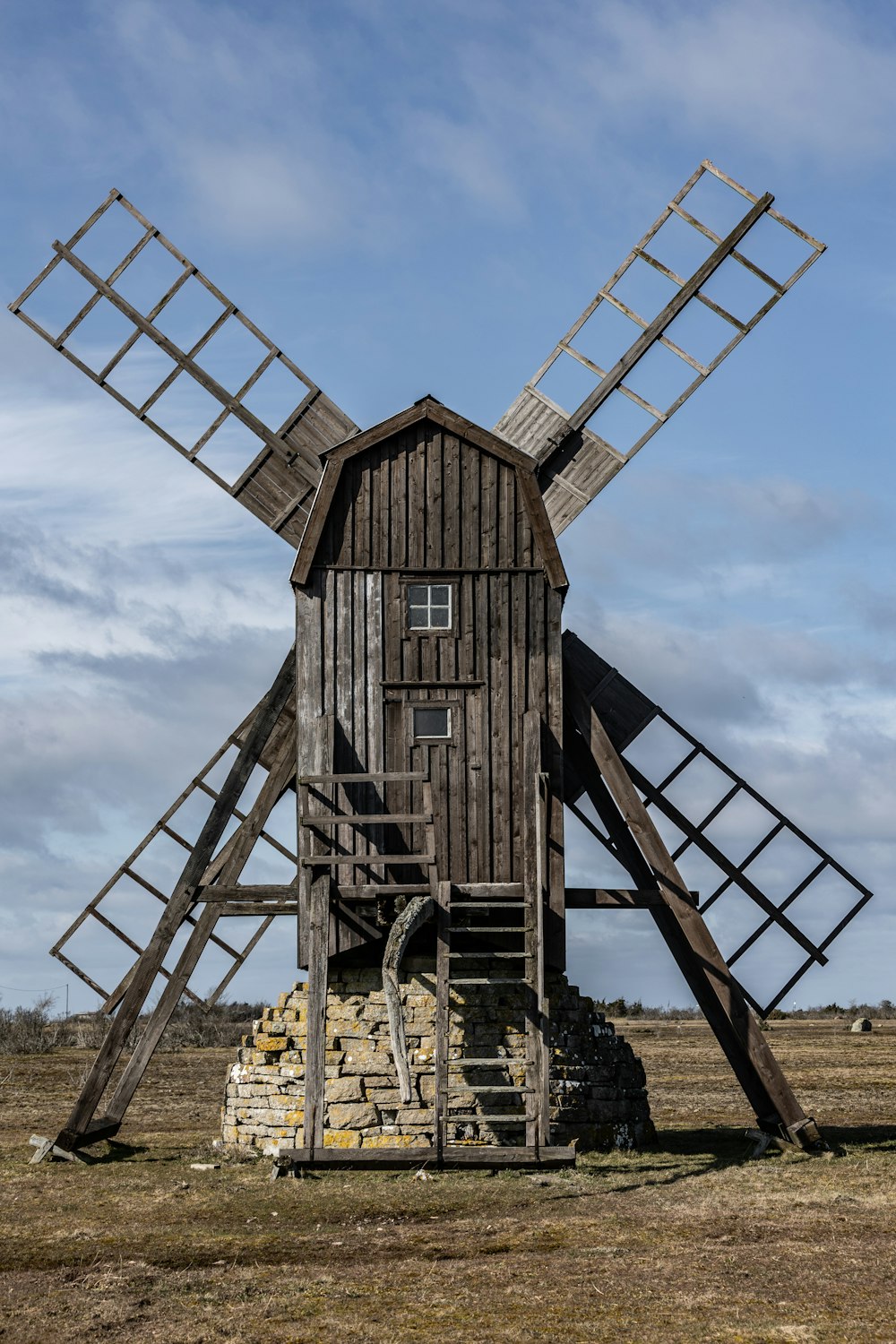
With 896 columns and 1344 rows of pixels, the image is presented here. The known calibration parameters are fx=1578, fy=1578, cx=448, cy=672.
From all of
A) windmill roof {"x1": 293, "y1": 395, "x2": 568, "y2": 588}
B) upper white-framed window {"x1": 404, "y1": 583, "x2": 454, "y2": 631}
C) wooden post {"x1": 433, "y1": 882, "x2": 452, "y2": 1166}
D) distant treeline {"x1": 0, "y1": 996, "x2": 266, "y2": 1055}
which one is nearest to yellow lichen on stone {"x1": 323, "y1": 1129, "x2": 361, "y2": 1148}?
wooden post {"x1": 433, "y1": 882, "x2": 452, "y2": 1166}

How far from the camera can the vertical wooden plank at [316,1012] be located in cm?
1802

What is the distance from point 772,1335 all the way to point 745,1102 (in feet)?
51.5

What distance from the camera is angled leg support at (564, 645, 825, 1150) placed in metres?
19.5

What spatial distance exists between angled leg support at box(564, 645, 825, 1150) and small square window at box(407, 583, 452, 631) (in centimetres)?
182

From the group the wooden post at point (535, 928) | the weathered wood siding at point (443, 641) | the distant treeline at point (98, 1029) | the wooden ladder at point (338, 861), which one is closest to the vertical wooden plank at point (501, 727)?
the weathered wood siding at point (443, 641)

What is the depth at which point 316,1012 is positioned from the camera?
1844cm

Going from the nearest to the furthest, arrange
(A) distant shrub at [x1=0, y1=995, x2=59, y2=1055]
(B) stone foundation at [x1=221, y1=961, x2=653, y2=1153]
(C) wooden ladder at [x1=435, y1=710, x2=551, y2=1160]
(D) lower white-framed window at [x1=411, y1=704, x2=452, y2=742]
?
1. (C) wooden ladder at [x1=435, y1=710, x2=551, y2=1160]
2. (B) stone foundation at [x1=221, y1=961, x2=653, y2=1153]
3. (D) lower white-framed window at [x1=411, y1=704, x2=452, y2=742]
4. (A) distant shrub at [x1=0, y1=995, x2=59, y2=1055]

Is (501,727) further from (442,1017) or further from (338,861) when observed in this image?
(442,1017)

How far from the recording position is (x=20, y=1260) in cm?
1368

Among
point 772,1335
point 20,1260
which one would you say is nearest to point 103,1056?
point 20,1260

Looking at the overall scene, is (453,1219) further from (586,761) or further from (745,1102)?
(745,1102)

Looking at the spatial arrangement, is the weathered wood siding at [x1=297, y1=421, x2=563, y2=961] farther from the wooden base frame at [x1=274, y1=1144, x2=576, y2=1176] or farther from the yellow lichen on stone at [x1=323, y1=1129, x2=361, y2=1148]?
the yellow lichen on stone at [x1=323, y1=1129, x2=361, y2=1148]

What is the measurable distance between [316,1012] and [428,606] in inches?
208

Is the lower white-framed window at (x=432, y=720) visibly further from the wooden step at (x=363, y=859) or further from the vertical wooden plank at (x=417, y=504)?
the vertical wooden plank at (x=417, y=504)
